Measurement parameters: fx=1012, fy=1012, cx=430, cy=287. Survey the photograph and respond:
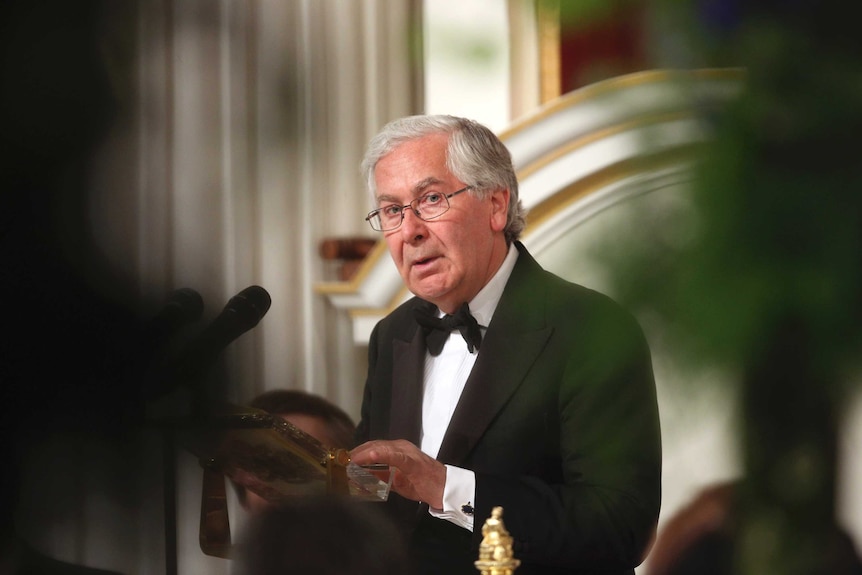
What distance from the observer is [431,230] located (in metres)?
2.12

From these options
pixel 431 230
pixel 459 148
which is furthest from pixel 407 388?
pixel 459 148

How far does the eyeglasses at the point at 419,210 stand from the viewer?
211 cm

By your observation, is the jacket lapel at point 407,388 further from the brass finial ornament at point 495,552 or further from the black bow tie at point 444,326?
the brass finial ornament at point 495,552

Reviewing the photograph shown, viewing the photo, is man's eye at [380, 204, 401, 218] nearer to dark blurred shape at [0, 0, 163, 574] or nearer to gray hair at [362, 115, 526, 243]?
gray hair at [362, 115, 526, 243]

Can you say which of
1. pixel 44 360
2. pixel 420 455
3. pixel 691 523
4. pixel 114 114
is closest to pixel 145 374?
pixel 44 360

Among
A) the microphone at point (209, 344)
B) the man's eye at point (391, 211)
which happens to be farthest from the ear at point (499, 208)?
the microphone at point (209, 344)

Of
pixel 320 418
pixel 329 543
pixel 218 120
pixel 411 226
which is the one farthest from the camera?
pixel 320 418

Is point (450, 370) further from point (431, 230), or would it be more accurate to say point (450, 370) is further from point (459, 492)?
point (459, 492)

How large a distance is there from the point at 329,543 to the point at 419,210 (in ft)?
4.32

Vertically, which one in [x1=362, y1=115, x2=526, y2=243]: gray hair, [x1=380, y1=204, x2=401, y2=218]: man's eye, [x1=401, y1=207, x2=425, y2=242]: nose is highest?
[x1=362, y1=115, x2=526, y2=243]: gray hair

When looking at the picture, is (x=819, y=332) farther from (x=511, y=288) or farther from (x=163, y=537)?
(x=511, y=288)

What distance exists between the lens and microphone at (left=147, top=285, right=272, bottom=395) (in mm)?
556

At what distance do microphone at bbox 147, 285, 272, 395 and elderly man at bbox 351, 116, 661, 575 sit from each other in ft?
2.92

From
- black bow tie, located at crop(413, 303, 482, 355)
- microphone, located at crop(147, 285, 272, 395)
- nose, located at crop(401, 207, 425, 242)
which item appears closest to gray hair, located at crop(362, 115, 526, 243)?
nose, located at crop(401, 207, 425, 242)
